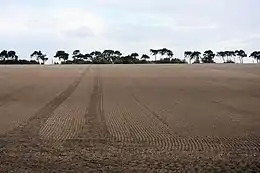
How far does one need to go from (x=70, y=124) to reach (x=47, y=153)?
4750 millimetres

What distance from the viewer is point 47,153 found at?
431 inches

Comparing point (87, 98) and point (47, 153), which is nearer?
point (47, 153)

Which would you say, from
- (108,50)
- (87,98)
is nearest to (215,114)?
(87,98)

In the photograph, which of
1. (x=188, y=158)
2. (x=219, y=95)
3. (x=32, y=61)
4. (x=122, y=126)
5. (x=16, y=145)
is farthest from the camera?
(x=32, y=61)

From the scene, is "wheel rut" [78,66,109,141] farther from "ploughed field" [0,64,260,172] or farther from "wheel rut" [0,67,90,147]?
"wheel rut" [0,67,90,147]

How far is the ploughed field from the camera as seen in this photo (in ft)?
32.7

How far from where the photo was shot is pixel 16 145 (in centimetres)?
1195

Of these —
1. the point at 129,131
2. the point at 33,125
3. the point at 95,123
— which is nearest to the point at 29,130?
the point at 33,125

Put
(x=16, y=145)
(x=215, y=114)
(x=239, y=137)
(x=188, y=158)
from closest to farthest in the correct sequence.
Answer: (x=188, y=158), (x=16, y=145), (x=239, y=137), (x=215, y=114)

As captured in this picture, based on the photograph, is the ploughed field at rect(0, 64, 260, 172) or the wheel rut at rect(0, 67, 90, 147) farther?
the wheel rut at rect(0, 67, 90, 147)

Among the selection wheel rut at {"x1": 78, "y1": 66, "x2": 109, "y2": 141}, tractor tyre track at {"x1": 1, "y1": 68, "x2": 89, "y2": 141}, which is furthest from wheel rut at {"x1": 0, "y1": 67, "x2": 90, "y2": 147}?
wheel rut at {"x1": 78, "y1": 66, "x2": 109, "y2": 141}

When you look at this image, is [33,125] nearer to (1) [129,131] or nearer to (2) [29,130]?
(2) [29,130]

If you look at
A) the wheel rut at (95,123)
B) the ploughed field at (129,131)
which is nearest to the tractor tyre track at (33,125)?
the ploughed field at (129,131)

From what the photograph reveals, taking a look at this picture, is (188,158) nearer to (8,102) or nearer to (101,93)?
(8,102)
